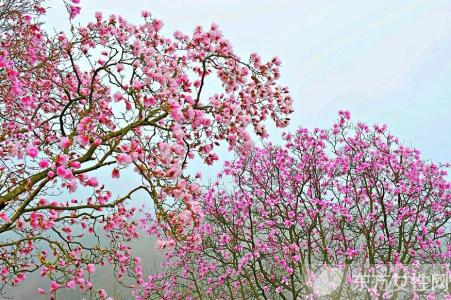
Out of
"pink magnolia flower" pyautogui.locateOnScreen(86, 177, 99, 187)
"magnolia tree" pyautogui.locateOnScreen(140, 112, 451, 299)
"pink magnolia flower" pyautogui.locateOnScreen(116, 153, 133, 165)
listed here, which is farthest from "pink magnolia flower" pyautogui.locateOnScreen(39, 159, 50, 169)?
"magnolia tree" pyautogui.locateOnScreen(140, 112, 451, 299)

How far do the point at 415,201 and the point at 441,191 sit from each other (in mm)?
878

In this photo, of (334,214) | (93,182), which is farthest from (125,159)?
(334,214)

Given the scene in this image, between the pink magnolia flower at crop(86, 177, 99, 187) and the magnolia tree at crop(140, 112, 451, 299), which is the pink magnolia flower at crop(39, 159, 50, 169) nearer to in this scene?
the pink magnolia flower at crop(86, 177, 99, 187)

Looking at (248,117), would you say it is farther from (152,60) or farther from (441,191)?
(441,191)

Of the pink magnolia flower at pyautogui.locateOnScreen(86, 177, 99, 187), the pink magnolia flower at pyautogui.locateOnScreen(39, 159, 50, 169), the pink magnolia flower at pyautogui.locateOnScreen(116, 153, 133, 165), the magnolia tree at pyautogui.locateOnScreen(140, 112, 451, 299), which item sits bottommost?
the pink magnolia flower at pyautogui.locateOnScreen(39, 159, 50, 169)

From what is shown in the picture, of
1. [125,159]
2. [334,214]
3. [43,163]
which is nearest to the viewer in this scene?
[43,163]

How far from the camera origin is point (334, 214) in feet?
35.5

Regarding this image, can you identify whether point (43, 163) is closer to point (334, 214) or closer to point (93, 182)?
point (93, 182)

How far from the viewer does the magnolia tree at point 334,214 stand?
1030 cm

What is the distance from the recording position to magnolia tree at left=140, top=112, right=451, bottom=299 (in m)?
10.3

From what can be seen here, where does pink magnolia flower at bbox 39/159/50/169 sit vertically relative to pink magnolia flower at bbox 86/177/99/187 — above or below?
below

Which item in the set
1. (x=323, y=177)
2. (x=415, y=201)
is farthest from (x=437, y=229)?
(x=323, y=177)

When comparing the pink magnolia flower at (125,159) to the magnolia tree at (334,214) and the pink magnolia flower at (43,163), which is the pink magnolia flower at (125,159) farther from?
the magnolia tree at (334,214)

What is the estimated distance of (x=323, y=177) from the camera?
11.5 metres
